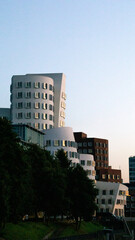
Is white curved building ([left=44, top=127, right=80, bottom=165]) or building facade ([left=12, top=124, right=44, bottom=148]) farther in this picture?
white curved building ([left=44, top=127, right=80, bottom=165])

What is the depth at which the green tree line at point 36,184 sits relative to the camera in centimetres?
6588

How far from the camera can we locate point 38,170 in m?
91.9

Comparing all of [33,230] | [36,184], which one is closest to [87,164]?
[36,184]

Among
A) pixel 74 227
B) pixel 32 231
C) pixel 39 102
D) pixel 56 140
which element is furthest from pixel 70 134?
pixel 32 231

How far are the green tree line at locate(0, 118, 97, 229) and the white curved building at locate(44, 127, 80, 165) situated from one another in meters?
39.4

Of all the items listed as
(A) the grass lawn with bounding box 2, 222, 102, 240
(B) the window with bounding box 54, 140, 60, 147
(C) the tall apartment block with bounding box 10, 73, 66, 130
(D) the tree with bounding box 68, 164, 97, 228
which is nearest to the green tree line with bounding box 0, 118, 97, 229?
(D) the tree with bounding box 68, 164, 97, 228

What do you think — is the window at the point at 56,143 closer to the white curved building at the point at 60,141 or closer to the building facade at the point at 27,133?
the white curved building at the point at 60,141

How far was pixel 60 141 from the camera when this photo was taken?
534ft

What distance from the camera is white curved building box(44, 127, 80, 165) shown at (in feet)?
532

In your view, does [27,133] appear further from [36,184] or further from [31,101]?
[31,101]

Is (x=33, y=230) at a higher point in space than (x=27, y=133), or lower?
lower

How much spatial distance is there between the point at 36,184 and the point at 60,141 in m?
71.3

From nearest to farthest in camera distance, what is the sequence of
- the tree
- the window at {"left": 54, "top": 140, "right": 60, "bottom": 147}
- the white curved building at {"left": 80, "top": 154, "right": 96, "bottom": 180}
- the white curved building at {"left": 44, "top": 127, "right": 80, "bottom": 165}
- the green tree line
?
the green tree line → the tree → the white curved building at {"left": 44, "top": 127, "right": 80, "bottom": 165} → the window at {"left": 54, "top": 140, "right": 60, "bottom": 147} → the white curved building at {"left": 80, "top": 154, "right": 96, "bottom": 180}

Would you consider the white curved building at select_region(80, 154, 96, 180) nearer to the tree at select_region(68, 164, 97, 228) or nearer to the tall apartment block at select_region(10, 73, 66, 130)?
the tall apartment block at select_region(10, 73, 66, 130)
